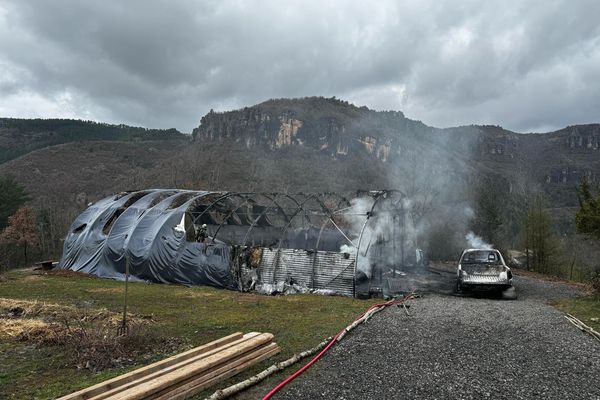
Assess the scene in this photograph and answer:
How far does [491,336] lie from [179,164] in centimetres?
6085

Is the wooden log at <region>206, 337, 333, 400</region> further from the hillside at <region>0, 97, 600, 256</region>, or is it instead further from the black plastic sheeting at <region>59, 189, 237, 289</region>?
the hillside at <region>0, 97, 600, 256</region>

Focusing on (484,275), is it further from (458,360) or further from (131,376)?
(131,376)

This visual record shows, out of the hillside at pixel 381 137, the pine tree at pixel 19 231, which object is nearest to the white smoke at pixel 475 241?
the hillside at pixel 381 137

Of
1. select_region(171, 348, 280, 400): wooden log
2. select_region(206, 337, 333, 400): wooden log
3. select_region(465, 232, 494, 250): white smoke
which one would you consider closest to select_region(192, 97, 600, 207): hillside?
select_region(465, 232, 494, 250): white smoke

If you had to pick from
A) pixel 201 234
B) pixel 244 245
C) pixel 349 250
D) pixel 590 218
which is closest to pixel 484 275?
pixel 590 218

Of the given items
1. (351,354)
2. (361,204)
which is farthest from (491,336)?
(361,204)

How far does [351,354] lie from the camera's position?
6.81 metres

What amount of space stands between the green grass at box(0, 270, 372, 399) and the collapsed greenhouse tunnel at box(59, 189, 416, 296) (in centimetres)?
91

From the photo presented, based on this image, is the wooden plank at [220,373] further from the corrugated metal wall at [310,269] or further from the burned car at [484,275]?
the burned car at [484,275]

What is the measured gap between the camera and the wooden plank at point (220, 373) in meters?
4.75

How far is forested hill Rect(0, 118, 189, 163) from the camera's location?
89.6 meters

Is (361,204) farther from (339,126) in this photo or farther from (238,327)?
(339,126)

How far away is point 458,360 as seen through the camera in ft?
21.3

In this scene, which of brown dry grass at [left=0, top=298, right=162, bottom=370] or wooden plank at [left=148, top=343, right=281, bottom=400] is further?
brown dry grass at [left=0, top=298, right=162, bottom=370]
